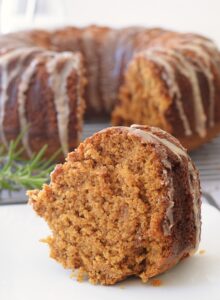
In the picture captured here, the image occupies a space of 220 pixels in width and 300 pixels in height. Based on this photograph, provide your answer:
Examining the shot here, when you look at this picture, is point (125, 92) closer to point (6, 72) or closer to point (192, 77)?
point (192, 77)

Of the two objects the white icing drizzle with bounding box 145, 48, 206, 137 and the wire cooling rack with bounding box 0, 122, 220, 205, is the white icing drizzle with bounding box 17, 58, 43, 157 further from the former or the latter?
the white icing drizzle with bounding box 145, 48, 206, 137

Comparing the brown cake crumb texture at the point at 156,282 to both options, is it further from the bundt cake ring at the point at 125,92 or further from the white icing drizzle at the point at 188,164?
the bundt cake ring at the point at 125,92

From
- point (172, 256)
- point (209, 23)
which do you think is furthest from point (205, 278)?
point (209, 23)

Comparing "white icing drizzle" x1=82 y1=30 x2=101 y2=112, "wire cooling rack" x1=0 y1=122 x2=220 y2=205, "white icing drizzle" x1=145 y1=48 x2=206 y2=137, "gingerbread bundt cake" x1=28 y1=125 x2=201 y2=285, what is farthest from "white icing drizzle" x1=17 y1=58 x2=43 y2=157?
"gingerbread bundt cake" x1=28 y1=125 x2=201 y2=285

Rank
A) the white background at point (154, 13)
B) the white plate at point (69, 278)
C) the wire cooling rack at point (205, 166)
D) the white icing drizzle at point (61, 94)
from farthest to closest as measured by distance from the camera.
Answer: the white background at point (154, 13) < the white icing drizzle at point (61, 94) < the wire cooling rack at point (205, 166) < the white plate at point (69, 278)

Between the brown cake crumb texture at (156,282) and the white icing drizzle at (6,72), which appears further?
the white icing drizzle at (6,72)

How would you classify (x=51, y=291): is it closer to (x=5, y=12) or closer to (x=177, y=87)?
(x=177, y=87)

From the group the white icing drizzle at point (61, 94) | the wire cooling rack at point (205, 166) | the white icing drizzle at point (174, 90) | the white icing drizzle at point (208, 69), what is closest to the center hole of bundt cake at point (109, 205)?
the wire cooling rack at point (205, 166)
